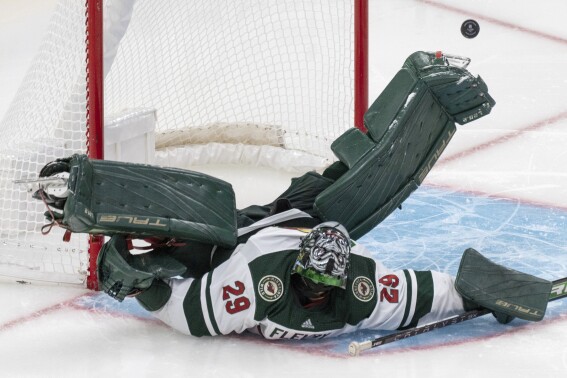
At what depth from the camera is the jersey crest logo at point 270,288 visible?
3.15 metres

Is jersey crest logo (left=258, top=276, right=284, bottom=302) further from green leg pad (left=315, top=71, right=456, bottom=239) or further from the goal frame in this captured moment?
the goal frame

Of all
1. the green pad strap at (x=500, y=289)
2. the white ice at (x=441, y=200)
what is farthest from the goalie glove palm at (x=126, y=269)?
the green pad strap at (x=500, y=289)

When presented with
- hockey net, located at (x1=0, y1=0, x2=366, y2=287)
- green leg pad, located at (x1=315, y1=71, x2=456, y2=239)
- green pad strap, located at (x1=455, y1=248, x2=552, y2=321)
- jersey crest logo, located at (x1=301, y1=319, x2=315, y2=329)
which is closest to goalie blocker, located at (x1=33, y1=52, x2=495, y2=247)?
green leg pad, located at (x1=315, y1=71, x2=456, y2=239)

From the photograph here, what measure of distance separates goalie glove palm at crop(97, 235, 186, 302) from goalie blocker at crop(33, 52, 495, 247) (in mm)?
66

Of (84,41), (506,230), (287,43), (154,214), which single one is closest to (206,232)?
(154,214)

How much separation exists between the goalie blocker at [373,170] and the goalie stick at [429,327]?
0.40m

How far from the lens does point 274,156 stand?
4.65m

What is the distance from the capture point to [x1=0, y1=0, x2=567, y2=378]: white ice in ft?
10.4

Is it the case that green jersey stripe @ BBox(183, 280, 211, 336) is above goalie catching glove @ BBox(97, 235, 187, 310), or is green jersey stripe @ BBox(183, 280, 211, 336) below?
below

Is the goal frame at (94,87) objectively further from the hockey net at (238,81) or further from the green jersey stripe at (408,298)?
the green jersey stripe at (408,298)

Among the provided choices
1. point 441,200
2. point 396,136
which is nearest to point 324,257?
point 396,136

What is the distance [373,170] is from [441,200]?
89cm

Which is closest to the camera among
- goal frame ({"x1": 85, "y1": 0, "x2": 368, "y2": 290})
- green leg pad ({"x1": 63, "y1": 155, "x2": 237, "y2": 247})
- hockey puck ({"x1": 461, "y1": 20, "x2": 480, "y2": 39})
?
green leg pad ({"x1": 63, "y1": 155, "x2": 237, "y2": 247})

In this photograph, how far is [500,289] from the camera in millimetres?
3266
